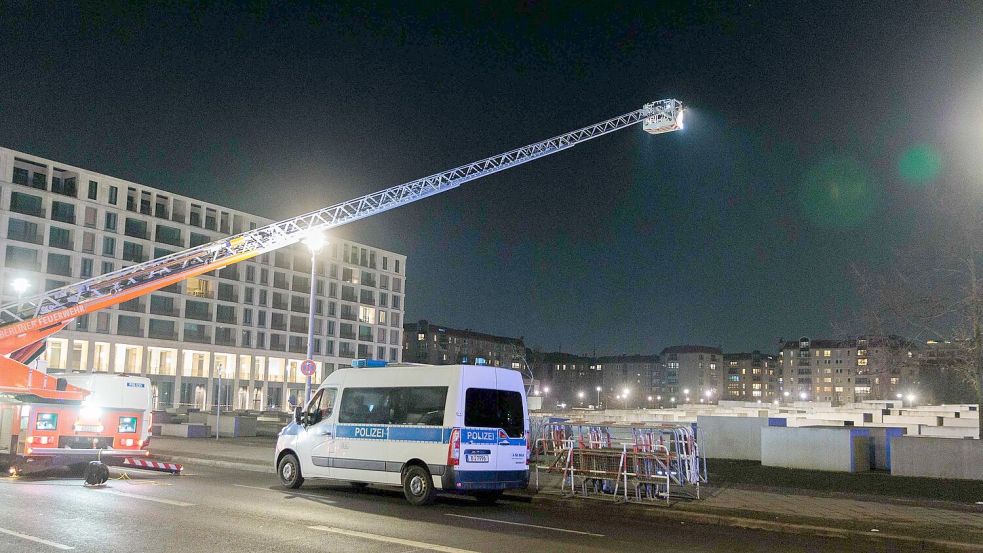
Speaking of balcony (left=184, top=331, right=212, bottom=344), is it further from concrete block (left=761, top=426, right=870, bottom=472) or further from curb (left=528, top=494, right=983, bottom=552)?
curb (left=528, top=494, right=983, bottom=552)

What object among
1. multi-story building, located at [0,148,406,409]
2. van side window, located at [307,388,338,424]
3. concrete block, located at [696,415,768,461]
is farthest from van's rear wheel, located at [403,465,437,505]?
multi-story building, located at [0,148,406,409]

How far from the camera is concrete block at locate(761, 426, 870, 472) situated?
19906 mm

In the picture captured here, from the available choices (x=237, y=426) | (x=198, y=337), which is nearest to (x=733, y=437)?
(x=237, y=426)

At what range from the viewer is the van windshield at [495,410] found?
14.6 meters

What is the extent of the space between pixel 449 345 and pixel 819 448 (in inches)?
5685

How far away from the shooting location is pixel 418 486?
14594mm

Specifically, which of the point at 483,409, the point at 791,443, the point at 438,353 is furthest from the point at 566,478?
the point at 438,353

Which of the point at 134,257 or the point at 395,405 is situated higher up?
the point at 134,257

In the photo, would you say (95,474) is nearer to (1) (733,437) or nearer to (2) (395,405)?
(2) (395,405)

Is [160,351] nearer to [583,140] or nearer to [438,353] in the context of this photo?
[583,140]

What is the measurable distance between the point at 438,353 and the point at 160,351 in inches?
3269

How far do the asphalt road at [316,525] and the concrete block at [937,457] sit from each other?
8.09 meters

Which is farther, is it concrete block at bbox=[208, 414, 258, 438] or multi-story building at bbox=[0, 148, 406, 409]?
multi-story building at bbox=[0, 148, 406, 409]

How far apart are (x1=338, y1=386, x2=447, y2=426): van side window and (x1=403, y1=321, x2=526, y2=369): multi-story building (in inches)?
5174
